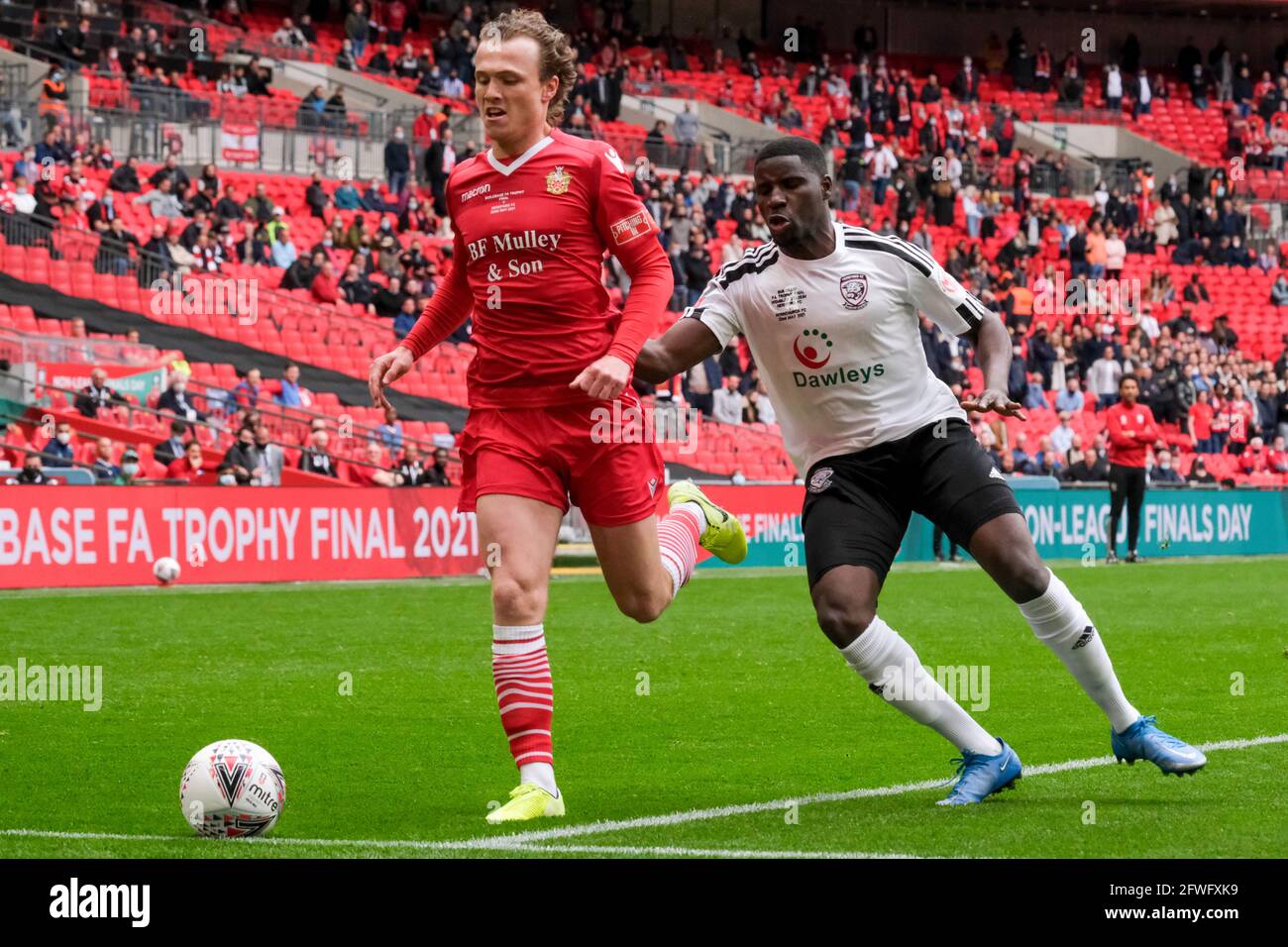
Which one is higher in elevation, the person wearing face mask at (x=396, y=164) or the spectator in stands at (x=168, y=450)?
the person wearing face mask at (x=396, y=164)

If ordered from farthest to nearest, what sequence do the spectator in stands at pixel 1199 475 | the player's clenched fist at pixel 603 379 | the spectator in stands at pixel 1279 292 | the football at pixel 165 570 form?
the spectator in stands at pixel 1279 292 → the spectator in stands at pixel 1199 475 → the football at pixel 165 570 → the player's clenched fist at pixel 603 379

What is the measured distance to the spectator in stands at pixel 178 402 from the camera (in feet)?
73.4

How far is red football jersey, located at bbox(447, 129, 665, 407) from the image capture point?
6801 mm

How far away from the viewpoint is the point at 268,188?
29.8 meters

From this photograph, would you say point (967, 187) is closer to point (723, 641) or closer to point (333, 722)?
point (723, 641)

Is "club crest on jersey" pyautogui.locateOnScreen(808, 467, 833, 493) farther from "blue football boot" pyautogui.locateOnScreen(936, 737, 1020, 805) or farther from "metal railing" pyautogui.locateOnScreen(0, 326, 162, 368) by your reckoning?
"metal railing" pyautogui.locateOnScreen(0, 326, 162, 368)

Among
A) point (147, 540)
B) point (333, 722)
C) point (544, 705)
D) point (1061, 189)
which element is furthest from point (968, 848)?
point (1061, 189)

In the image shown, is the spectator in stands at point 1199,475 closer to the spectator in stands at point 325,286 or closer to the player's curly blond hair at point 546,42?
the spectator in stands at point 325,286

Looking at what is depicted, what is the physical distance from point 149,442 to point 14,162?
6.45 m

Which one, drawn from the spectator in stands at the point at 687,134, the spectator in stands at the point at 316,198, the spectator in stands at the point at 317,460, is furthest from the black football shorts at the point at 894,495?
the spectator in stands at the point at 687,134

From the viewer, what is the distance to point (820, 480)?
711 cm

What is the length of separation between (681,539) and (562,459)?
127 cm

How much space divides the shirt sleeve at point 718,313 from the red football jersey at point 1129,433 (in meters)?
17.8
